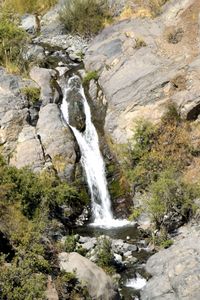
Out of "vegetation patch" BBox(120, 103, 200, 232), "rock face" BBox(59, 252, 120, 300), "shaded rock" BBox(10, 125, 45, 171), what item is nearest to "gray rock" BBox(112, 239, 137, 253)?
"vegetation patch" BBox(120, 103, 200, 232)

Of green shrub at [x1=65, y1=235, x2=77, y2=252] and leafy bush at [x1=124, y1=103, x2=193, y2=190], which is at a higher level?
leafy bush at [x1=124, y1=103, x2=193, y2=190]

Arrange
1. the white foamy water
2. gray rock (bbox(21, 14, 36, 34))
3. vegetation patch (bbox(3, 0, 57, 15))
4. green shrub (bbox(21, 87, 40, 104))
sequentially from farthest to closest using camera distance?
vegetation patch (bbox(3, 0, 57, 15)), gray rock (bbox(21, 14, 36, 34)), green shrub (bbox(21, 87, 40, 104)), the white foamy water

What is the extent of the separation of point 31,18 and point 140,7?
12.3 metres

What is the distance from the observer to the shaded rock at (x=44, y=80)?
1065 inches

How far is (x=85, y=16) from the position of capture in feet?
121

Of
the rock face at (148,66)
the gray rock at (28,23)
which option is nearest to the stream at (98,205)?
the rock face at (148,66)

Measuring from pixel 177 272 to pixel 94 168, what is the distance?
412 inches

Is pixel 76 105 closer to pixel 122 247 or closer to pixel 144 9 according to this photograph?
pixel 144 9

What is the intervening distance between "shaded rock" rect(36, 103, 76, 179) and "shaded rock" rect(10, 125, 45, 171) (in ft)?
1.24

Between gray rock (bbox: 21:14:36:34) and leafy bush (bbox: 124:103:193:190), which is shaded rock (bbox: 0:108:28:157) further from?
gray rock (bbox: 21:14:36:34)

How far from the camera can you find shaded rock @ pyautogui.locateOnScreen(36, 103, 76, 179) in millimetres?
23828

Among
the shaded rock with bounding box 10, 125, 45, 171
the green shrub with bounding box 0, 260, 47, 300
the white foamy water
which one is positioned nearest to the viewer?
the green shrub with bounding box 0, 260, 47, 300

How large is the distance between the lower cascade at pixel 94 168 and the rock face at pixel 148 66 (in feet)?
3.49

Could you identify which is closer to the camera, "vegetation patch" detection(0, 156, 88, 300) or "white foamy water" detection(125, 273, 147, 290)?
"vegetation patch" detection(0, 156, 88, 300)
